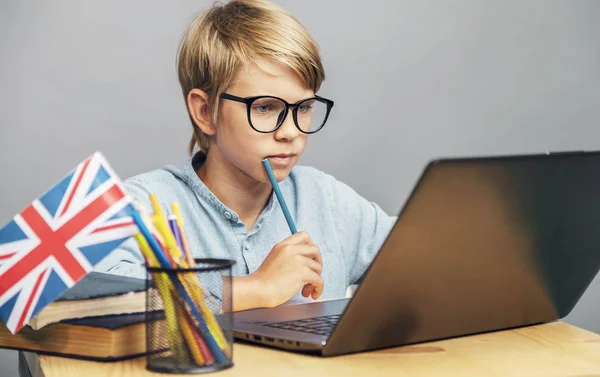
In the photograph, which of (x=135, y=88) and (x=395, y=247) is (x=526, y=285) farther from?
Answer: (x=135, y=88)

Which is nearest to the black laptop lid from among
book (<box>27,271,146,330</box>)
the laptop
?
the laptop

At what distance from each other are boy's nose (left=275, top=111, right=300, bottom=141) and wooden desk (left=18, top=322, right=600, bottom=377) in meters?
Result: 0.52

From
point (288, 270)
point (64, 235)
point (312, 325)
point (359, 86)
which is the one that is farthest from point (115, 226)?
point (359, 86)

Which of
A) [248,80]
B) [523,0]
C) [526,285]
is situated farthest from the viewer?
[523,0]

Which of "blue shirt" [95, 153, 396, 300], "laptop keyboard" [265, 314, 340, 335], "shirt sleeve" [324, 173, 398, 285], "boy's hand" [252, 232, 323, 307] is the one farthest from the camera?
"shirt sleeve" [324, 173, 398, 285]

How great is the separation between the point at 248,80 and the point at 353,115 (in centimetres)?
73

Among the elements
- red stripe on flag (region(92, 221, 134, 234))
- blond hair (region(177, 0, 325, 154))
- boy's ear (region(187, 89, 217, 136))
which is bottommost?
red stripe on flag (region(92, 221, 134, 234))

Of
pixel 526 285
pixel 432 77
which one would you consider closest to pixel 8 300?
pixel 526 285

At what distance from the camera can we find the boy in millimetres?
1325

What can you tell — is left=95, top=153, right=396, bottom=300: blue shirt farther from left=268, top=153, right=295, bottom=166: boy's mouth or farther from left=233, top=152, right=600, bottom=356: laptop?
left=233, top=152, right=600, bottom=356: laptop

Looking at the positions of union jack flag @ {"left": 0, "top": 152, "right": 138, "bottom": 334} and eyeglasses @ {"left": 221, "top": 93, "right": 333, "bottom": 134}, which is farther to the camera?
eyeglasses @ {"left": 221, "top": 93, "right": 333, "bottom": 134}

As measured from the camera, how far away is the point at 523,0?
7.22 feet

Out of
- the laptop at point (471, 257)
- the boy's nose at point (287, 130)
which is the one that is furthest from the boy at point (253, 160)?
the laptop at point (471, 257)

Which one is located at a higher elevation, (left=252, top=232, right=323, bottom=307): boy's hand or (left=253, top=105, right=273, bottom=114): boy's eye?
(left=253, top=105, right=273, bottom=114): boy's eye
